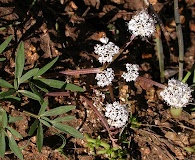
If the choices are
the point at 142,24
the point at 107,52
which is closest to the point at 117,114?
the point at 107,52

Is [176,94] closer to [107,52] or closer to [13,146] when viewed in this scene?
[107,52]

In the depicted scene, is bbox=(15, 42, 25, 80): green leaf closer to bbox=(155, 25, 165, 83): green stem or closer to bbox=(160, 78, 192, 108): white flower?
bbox=(160, 78, 192, 108): white flower

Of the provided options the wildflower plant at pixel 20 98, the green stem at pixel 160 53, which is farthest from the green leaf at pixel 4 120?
the green stem at pixel 160 53

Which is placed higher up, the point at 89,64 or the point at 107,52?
the point at 107,52

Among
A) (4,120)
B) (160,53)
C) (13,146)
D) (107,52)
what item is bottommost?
(13,146)

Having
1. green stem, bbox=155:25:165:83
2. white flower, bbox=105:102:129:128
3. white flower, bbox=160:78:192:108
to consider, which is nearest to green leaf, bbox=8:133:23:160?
white flower, bbox=105:102:129:128

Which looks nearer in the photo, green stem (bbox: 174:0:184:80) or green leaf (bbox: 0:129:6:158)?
green leaf (bbox: 0:129:6:158)

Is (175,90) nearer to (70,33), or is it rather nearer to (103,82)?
(103,82)

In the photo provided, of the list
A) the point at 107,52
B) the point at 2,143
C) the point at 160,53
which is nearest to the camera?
the point at 2,143

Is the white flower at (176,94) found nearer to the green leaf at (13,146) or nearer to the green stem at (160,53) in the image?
the green stem at (160,53)

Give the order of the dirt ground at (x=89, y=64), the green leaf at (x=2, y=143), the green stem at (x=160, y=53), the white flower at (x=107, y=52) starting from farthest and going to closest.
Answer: the green stem at (x=160, y=53), the dirt ground at (x=89, y=64), the white flower at (x=107, y=52), the green leaf at (x=2, y=143)
